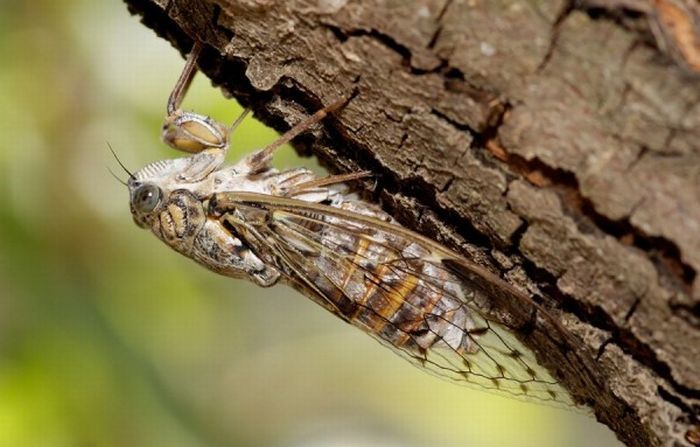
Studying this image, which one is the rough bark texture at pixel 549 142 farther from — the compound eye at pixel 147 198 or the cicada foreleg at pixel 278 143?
the compound eye at pixel 147 198

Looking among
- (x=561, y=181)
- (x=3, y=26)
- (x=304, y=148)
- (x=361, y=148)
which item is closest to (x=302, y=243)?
(x=304, y=148)

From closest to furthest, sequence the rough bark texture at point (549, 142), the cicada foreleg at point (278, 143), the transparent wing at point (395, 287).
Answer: the rough bark texture at point (549, 142)
the cicada foreleg at point (278, 143)
the transparent wing at point (395, 287)

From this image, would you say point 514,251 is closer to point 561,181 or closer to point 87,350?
point 561,181

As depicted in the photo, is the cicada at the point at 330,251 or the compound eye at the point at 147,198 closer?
the cicada at the point at 330,251

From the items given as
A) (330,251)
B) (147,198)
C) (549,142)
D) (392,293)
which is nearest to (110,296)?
(147,198)

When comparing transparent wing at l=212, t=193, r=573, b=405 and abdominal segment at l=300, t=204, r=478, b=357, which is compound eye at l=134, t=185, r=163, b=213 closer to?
transparent wing at l=212, t=193, r=573, b=405

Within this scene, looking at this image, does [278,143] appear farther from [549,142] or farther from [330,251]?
[549,142]

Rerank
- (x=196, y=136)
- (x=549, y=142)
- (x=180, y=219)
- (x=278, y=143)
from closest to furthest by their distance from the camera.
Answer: (x=549, y=142)
(x=278, y=143)
(x=180, y=219)
(x=196, y=136)

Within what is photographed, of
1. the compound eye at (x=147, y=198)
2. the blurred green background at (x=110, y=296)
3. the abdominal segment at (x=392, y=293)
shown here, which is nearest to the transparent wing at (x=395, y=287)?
the abdominal segment at (x=392, y=293)
